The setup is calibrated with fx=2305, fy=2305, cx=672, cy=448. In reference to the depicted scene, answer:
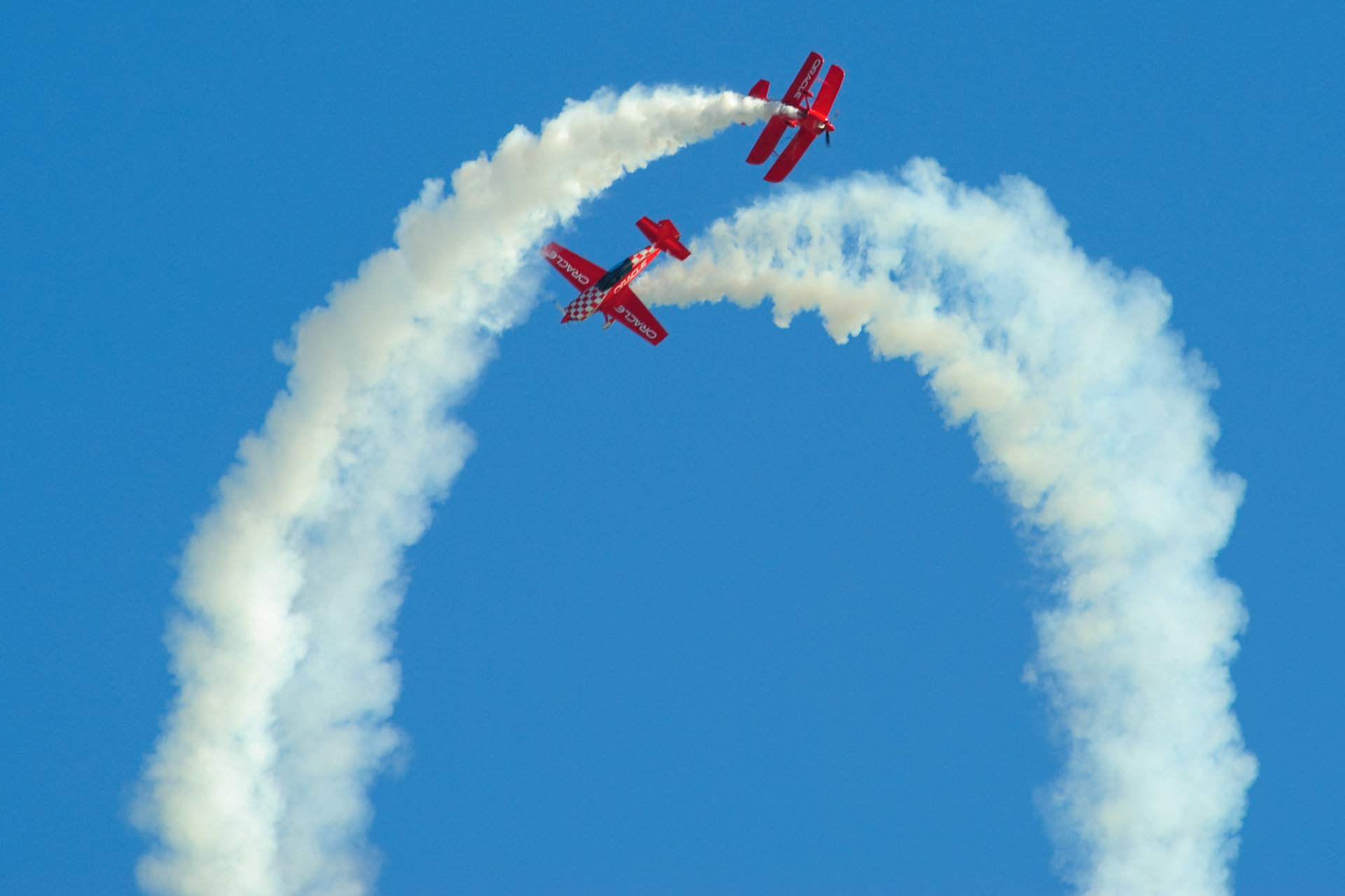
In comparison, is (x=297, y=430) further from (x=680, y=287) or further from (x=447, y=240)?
(x=680, y=287)

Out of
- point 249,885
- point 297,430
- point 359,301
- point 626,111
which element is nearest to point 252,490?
point 297,430

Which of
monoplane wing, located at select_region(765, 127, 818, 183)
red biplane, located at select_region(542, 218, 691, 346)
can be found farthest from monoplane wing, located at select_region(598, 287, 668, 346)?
monoplane wing, located at select_region(765, 127, 818, 183)

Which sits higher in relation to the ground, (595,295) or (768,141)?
(768,141)

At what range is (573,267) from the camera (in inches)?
2504

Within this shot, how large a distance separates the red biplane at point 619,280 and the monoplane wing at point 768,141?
3.36 m

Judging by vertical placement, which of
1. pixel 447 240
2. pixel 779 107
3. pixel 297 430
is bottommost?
pixel 297 430

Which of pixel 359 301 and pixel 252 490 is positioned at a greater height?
pixel 359 301

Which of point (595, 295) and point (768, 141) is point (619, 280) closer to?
point (595, 295)

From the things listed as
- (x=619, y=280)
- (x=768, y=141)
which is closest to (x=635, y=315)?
(x=619, y=280)

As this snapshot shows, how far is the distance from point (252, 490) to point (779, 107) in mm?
18402

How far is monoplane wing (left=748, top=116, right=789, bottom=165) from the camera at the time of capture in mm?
60938

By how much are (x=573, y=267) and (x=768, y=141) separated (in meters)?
6.57

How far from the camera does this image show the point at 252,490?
214ft

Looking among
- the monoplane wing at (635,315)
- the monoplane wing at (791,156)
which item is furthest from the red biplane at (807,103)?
the monoplane wing at (635,315)
